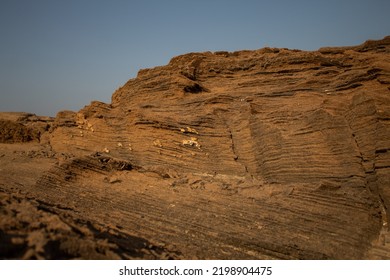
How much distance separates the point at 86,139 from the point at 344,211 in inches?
393

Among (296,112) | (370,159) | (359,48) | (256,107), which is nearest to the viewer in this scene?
(370,159)

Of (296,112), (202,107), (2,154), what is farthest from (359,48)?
(2,154)

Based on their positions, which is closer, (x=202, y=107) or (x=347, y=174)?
(x=347, y=174)

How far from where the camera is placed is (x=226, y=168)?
9602 mm

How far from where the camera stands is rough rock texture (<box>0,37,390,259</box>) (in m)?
5.47

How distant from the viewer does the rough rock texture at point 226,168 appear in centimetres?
547

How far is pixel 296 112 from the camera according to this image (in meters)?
9.30

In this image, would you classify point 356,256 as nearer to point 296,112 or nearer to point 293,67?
point 296,112

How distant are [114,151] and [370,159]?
834cm

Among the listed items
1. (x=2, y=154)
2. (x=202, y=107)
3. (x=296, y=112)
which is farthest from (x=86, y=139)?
(x=296, y=112)

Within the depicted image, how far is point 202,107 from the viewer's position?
1141 cm
